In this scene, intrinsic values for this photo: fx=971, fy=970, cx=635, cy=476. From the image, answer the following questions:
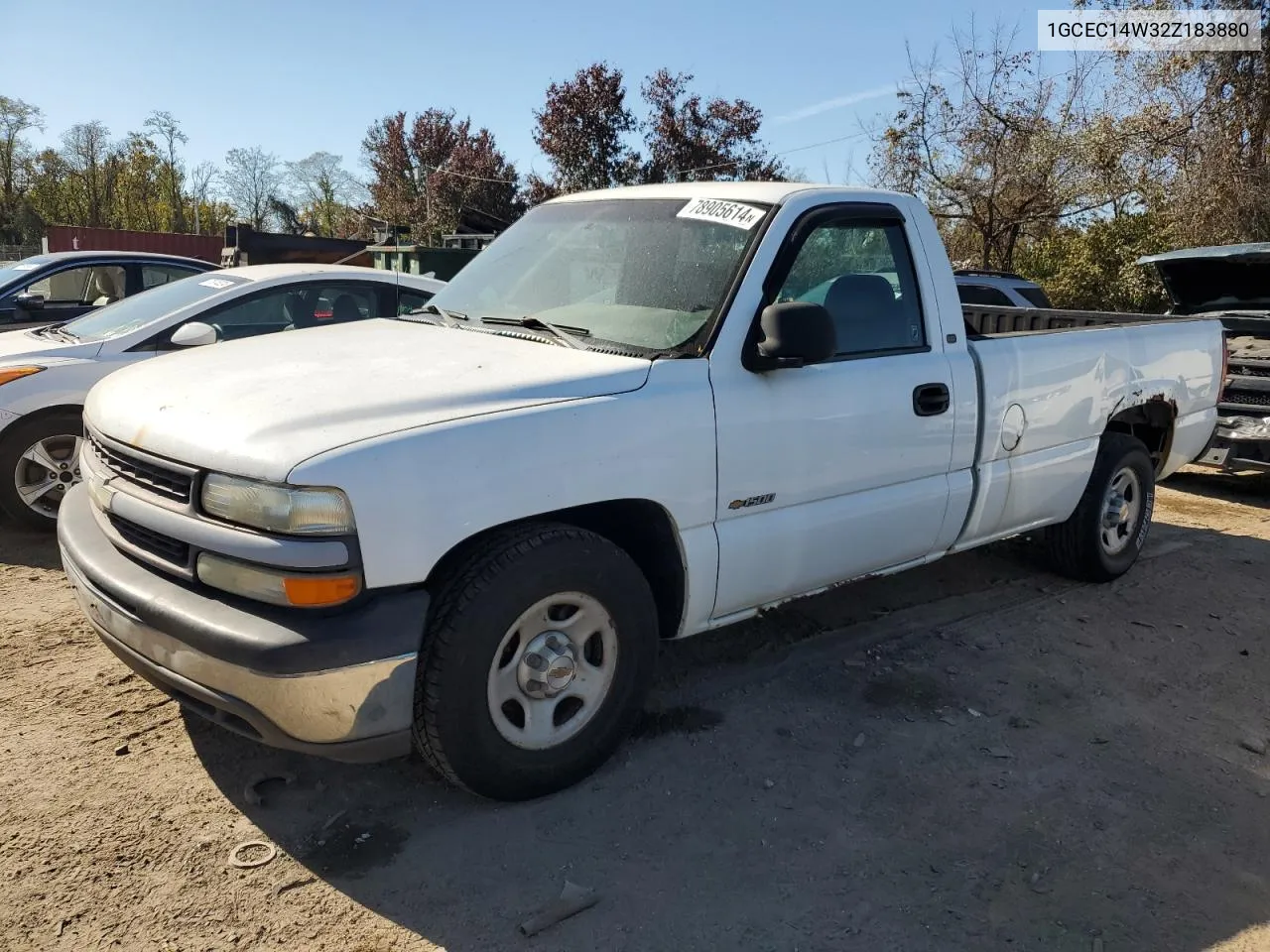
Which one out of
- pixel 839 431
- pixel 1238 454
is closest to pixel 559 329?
pixel 839 431

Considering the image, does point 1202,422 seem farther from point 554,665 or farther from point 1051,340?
point 554,665

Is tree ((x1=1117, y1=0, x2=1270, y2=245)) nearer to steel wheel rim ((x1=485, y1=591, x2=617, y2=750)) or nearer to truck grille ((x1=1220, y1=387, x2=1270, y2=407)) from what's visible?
truck grille ((x1=1220, y1=387, x2=1270, y2=407))

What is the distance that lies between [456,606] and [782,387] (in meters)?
A: 1.44

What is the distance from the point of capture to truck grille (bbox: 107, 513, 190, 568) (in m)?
2.80

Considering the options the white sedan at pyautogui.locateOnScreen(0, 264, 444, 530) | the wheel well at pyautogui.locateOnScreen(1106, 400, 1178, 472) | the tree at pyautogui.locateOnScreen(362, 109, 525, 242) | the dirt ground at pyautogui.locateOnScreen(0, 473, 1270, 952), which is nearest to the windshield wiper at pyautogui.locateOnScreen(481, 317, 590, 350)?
the dirt ground at pyautogui.locateOnScreen(0, 473, 1270, 952)

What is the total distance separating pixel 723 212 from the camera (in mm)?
3746

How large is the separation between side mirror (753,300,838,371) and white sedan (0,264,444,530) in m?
3.40

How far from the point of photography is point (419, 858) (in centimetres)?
286

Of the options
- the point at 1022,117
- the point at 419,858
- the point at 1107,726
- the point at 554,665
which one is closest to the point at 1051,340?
the point at 1107,726

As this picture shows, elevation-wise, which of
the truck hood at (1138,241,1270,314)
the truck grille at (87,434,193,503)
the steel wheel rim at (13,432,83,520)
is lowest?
the steel wheel rim at (13,432,83,520)

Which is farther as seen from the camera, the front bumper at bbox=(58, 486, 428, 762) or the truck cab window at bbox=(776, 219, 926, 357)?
the truck cab window at bbox=(776, 219, 926, 357)

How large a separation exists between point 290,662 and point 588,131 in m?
24.8

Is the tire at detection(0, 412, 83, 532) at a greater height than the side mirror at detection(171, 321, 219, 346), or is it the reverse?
the side mirror at detection(171, 321, 219, 346)

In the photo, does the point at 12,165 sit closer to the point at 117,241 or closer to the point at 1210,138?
the point at 117,241
